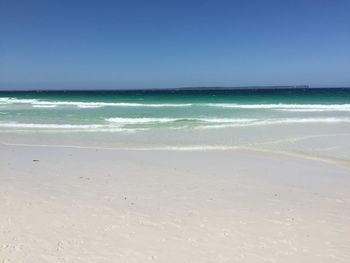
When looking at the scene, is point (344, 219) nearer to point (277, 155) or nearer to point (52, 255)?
point (52, 255)

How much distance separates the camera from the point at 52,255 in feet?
12.9

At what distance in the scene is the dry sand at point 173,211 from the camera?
4.09 metres

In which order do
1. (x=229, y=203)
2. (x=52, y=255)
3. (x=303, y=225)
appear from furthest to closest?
(x=229, y=203), (x=303, y=225), (x=52, y=255)

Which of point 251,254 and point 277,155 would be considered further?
point 277,155

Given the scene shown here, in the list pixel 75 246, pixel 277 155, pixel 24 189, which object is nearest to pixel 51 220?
pixel 75 246

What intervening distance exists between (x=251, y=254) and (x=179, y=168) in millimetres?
4495

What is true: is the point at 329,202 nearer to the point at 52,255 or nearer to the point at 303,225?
the point at 303,225

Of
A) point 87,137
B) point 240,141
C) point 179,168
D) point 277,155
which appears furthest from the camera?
point 87,137

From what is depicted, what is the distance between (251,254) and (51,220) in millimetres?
2474

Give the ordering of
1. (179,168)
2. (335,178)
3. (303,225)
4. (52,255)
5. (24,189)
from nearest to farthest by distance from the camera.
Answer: (52,255) → (303,225) → (24,189) → (335,178) → (179,168)

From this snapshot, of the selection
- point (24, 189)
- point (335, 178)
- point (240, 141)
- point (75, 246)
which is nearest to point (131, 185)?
point (24, 189)

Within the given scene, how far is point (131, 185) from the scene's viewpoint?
6871mm

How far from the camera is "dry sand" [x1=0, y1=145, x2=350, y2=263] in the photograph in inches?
161

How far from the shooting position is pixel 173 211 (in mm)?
5387
